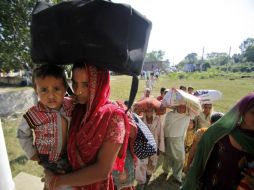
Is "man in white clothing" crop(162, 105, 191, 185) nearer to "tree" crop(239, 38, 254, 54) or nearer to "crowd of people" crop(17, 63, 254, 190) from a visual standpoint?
"crowd of people" crop(17, 63, 254, 190)

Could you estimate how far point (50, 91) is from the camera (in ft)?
5.15

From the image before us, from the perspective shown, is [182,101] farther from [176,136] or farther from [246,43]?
[246,43]

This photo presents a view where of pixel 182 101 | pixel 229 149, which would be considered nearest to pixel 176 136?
pixel 182 101

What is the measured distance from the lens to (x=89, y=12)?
1.25 metres

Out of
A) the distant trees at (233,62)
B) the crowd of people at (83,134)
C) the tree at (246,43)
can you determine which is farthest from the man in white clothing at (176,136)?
the tree at (246,43)

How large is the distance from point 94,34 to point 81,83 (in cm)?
34

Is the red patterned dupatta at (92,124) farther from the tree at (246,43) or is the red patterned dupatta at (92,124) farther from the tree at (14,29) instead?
the tree at (246,43)

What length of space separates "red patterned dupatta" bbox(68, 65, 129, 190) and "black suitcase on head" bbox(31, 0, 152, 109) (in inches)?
5.3

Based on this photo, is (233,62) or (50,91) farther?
(233,62)

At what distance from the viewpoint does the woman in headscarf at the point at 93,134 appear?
1.40 meters

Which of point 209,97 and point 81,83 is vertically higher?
point 81,83

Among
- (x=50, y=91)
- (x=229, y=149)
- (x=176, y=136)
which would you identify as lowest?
(x=176, y=136)

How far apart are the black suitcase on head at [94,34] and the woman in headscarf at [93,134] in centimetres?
14

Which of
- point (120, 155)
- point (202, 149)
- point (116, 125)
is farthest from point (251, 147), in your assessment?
point (116, 125)
